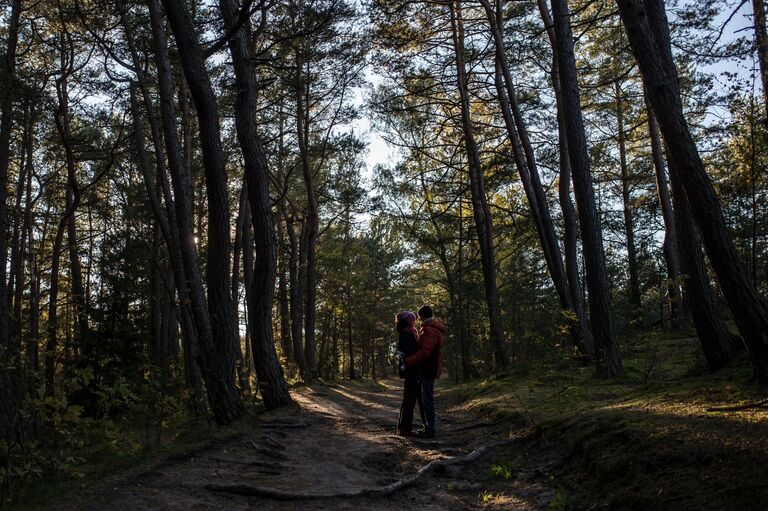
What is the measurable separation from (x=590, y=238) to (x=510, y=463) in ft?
17.5

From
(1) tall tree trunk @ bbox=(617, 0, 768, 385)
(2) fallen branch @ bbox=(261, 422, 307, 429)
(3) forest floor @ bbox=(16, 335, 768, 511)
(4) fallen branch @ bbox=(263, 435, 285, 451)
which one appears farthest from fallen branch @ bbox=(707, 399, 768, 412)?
(2) fallen branch @ bbox=(261, 422, 307, 429)

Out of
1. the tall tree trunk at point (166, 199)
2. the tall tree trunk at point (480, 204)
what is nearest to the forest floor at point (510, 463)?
the tall tree trunk at point (166, 199)

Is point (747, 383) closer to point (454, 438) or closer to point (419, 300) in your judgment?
point (454, 438)

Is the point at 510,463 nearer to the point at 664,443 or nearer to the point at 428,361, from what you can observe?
the point at 664,443

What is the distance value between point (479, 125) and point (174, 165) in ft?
36.6

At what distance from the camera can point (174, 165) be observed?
10.0 m

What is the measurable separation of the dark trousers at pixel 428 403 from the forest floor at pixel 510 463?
262mm

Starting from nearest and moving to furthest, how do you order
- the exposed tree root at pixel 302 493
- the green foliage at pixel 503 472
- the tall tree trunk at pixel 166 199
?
1. the exposed tree root at pixel 302 493
2. the green foliage at pixel 503 472
3. the tall tree trunk at pixel 166 199

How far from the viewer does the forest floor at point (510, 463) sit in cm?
381

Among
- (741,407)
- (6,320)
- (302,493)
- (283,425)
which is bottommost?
(302,493)

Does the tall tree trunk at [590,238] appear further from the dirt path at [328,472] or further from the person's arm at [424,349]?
the person's arm at [424,349]

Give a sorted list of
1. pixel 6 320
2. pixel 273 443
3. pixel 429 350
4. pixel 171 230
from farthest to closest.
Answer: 1. pixel 171 230
2. pixel 6 320
3. pixel 429 350
4. pixel 273 443

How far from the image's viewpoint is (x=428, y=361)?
8.31 m

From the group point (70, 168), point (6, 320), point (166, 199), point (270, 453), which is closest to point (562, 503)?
point (270, 453)
